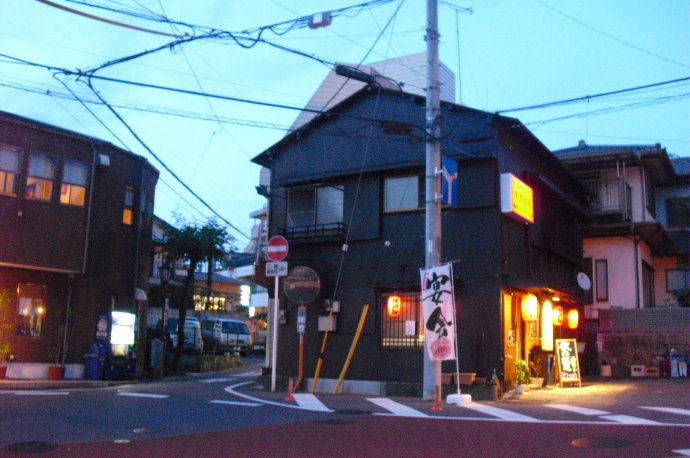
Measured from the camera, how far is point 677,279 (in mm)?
30891

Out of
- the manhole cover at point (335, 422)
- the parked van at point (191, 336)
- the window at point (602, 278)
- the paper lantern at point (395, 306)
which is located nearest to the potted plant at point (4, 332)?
the paper lantern at point (395, 306)

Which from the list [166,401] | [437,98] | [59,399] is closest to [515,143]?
[437,98]

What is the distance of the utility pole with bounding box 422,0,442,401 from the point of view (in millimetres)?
15461

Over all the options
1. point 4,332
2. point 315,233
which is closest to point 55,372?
point 4,332

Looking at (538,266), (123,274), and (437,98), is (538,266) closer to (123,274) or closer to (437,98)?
(437,98)

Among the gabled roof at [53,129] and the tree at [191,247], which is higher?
the gabled roof at [53,129]

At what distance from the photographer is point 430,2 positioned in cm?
1620

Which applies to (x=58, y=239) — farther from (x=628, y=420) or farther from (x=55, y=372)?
(x=628, y=420)

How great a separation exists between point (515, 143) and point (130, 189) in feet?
49.1

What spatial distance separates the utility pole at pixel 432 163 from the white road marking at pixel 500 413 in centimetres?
135

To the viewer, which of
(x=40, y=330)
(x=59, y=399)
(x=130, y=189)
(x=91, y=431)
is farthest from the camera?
(x=130, y=189)

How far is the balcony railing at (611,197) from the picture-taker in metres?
27.0

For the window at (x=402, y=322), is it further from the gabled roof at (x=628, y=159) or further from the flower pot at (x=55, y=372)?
the gabled roof at (x=628, y=159)

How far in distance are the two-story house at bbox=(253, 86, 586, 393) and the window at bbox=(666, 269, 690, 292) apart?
455 inches
